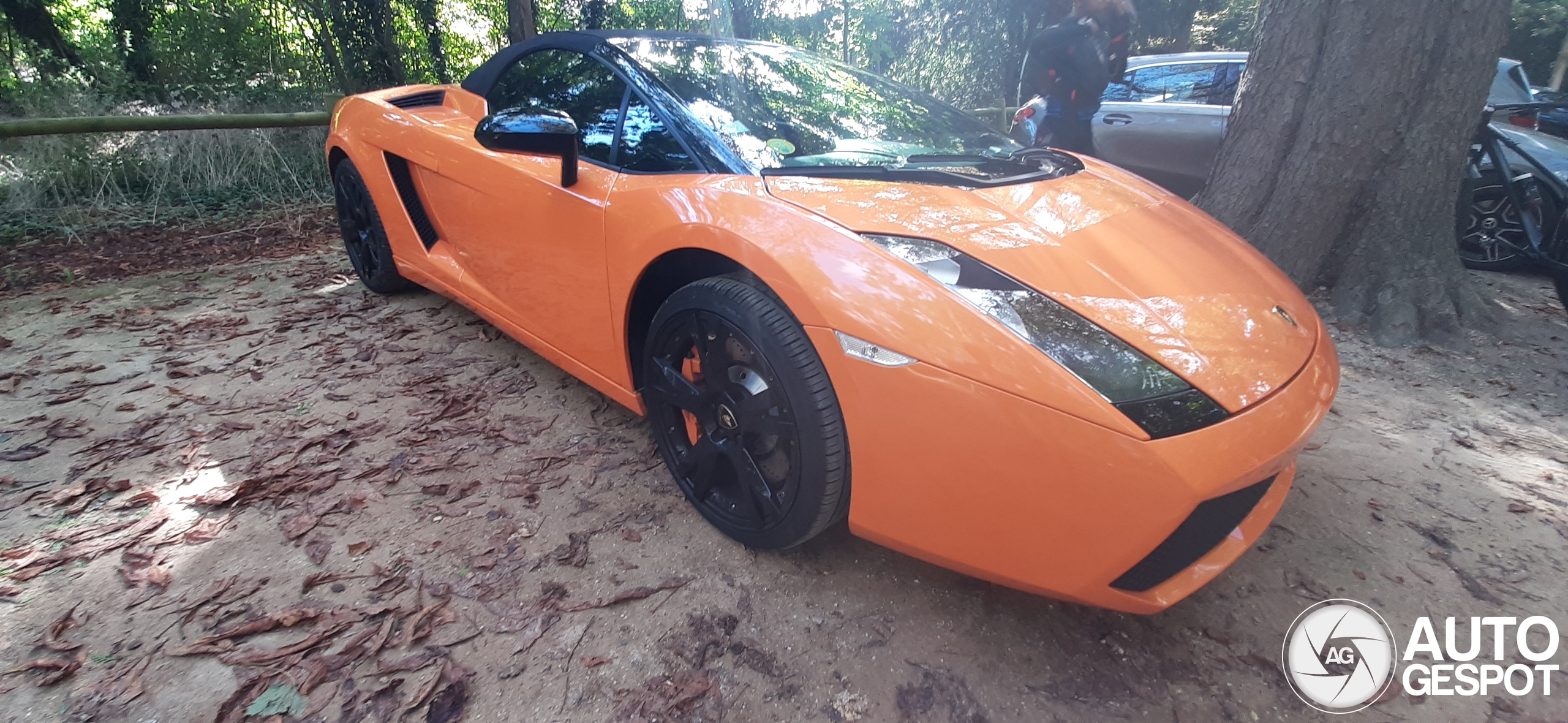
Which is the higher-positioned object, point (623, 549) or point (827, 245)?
point (827, 245)

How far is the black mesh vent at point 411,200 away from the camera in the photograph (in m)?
2.78

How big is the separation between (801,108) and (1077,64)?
3.63 meters

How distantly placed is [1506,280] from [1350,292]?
6.42 feet

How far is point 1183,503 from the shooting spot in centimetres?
113

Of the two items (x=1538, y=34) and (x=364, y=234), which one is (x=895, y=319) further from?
(x=1538, y=34)

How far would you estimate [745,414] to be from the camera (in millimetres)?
1605

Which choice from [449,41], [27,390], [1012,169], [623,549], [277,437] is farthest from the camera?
[449,41]

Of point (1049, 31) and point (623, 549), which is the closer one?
point (623, 549)

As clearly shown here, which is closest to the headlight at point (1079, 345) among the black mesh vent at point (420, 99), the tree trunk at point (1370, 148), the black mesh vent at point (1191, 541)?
the black mesh vent at point (1191, 541)

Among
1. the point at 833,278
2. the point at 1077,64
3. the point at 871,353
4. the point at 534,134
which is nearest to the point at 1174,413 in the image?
the point at 871,353

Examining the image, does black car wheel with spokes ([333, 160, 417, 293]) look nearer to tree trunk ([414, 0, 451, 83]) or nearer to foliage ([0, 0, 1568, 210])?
foliage ([0, 0, 1568, 210])

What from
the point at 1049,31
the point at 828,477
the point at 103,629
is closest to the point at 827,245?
the point at 828,477

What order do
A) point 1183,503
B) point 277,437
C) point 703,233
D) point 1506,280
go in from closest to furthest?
point 1183,503 < point 703,233 < point 277,437 < point 1506,280

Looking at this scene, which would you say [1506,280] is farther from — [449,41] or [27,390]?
[449,41]
